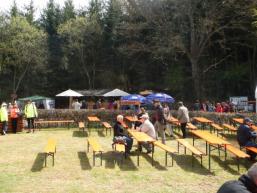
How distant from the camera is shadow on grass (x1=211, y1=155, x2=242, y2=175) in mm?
11361

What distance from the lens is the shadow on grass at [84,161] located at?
1161cm

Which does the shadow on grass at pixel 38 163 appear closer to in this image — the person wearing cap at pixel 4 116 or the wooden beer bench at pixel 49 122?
the person wearing cap at pixel 4 116

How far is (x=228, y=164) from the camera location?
40.1 feet

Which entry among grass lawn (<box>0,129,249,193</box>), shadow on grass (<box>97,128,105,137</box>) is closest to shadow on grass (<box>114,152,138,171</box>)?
grass lawn (<box>0,129,249,193</box>)

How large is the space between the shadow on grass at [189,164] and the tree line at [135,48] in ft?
65.2

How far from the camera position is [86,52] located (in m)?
49.6

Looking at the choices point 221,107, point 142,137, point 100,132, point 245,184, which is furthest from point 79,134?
point 245,184

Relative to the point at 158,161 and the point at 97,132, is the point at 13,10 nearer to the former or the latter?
the point at 97,132

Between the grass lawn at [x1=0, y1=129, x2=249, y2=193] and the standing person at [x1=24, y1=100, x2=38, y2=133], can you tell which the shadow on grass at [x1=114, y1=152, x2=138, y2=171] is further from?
the standing person at [x1=24, y1=100, x2=38, y2=133]

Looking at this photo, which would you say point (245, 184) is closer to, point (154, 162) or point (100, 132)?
point (154, 162)

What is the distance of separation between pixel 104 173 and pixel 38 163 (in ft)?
8.03

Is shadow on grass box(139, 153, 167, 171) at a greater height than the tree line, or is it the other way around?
the tree line

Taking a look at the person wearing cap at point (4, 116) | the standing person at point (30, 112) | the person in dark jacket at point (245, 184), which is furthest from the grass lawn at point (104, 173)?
the standing person at point (30, 112)

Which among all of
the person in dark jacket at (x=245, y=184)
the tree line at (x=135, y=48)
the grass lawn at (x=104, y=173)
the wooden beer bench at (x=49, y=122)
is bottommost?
the grass lawn at (x=104, y=173)
